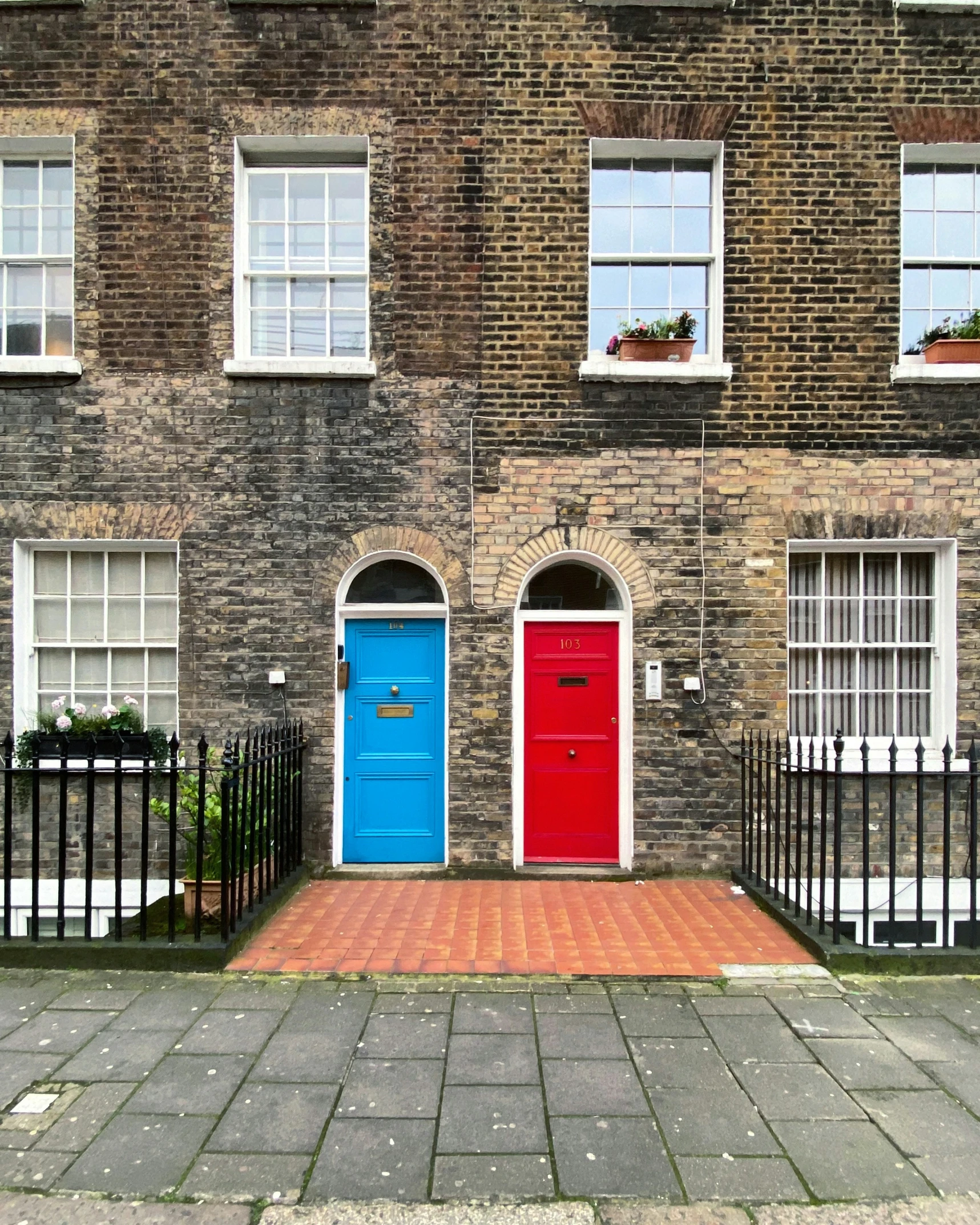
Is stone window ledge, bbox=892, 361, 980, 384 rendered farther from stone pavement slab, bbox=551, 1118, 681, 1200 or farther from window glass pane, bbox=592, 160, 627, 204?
stone pavement slab, bbox=551, 1118, 681, 1200

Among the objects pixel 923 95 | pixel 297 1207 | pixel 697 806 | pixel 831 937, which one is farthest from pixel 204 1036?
pixel 923 95

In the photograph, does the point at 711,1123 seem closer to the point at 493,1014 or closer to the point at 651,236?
the point at 493,1014

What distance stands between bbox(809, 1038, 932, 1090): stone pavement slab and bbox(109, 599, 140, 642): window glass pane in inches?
241

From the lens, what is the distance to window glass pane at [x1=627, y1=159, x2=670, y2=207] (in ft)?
23.8

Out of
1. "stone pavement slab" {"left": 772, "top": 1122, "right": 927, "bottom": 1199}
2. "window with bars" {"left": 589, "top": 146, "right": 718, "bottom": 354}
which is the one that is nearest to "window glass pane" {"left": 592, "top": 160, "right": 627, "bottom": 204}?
"window with bars" {"left": 589, "top": 146, "right": 718, "bottom": 354}

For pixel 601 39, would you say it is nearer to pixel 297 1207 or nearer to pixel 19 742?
pixel 19 742

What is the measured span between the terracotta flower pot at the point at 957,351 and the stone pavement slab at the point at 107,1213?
7.75 metres

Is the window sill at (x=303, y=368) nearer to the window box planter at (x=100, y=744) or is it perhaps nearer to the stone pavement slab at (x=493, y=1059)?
the window box planter at (x=100, y=744)

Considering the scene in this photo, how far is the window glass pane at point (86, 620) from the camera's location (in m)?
7.19

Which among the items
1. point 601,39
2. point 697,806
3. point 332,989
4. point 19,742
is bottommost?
point 332,989

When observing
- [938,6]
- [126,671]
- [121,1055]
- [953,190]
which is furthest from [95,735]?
[938,6]

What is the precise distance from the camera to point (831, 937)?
505 cm

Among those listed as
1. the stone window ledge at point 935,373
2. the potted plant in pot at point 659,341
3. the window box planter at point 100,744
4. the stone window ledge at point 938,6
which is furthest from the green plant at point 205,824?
the stone window ledge at point 938,6

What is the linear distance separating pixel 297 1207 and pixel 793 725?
5649 mm
